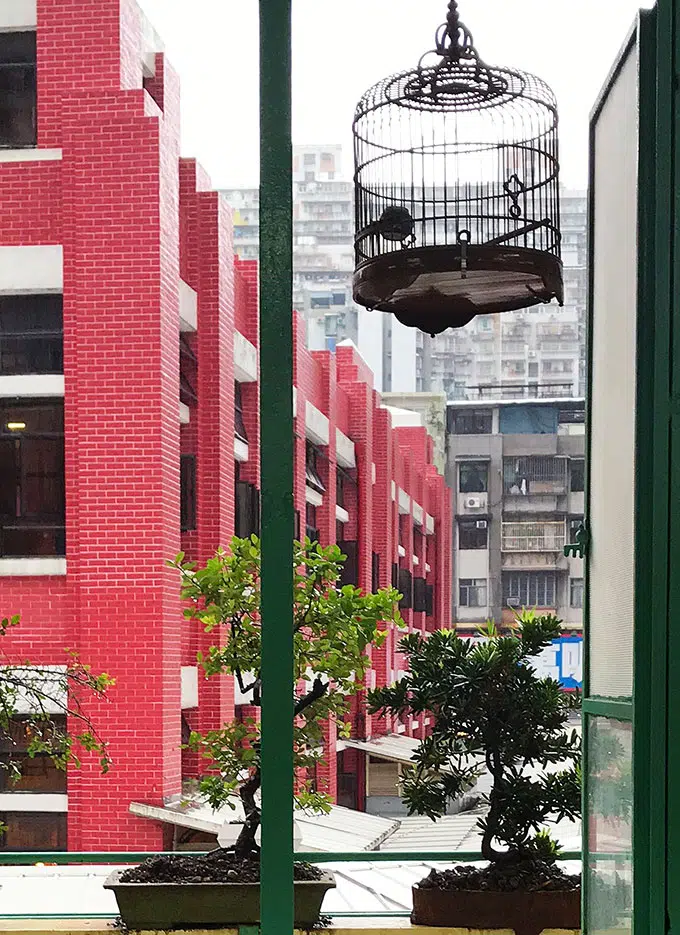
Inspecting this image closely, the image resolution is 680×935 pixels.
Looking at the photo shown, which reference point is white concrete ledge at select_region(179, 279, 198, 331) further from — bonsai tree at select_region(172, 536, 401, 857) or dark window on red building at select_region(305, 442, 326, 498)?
bonsai tree at select_region(172, 536, 401, 857)

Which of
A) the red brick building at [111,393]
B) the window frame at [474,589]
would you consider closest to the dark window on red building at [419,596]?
the red brick building at [111,393]

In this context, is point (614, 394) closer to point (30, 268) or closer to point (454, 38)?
point (454, 38)

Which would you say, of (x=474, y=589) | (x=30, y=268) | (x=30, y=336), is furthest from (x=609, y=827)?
(x=30, y=336)

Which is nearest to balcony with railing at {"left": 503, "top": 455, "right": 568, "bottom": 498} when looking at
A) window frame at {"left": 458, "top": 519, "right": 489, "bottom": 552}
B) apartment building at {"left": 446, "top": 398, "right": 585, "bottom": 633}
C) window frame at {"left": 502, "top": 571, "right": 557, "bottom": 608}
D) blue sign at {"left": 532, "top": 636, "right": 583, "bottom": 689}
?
apartment building at {"left": 446, "top": 398, "right": 585, "bottom": 633}

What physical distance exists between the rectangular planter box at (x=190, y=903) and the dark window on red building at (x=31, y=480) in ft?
26.2

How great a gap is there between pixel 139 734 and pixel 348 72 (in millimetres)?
8017

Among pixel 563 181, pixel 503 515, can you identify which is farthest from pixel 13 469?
pixel 563 181

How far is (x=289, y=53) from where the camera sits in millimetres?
1690

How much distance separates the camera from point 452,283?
2.36m

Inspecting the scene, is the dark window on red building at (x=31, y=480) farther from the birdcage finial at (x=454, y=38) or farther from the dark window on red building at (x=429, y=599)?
the birdcage finial at (x=454, y=38)

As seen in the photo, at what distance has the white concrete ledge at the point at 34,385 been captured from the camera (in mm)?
10268

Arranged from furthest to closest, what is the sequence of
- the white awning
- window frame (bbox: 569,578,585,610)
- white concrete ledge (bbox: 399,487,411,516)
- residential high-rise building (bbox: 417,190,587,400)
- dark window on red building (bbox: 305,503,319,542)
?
white concrete ledge (bbox: 399,487,411,516)
the white awning
dark window on red building (bbox: 305,503,319,542)
residential high-rise building (bbox: 417,190,587,400)
window frame (bbox: 569,578,585,610)

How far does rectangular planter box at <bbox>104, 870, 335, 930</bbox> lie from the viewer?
7.50ft

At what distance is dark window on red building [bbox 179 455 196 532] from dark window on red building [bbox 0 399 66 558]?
3.65 feet
